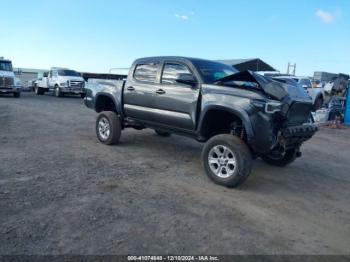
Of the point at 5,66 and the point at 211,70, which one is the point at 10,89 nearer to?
the point at 5,66

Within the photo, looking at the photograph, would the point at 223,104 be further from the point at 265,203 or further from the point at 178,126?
the point at 265,203

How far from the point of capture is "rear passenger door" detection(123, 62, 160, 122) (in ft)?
21.8

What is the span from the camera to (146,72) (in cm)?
695

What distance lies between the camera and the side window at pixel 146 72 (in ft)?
22.1

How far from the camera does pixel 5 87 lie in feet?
65.9

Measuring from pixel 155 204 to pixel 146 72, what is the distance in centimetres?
345

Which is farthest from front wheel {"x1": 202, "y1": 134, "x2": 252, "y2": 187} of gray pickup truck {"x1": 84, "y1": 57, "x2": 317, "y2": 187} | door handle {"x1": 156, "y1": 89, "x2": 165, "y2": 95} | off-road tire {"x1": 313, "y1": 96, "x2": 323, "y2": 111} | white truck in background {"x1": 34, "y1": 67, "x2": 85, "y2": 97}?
white truck in background {"x1": 34, "y1": 67, "x2": 85, "y2": 97}

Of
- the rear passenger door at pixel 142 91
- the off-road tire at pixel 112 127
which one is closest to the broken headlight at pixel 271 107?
the rear passenger door at pixel 142 91

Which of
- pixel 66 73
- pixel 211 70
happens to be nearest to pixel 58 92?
pixel 66 73

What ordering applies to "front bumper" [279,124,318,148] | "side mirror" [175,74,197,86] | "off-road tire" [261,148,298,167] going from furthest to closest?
"off-road tire" [261,148,298,167]
"side mirror" [175,74,197,86]
"front bumper" [279,124,318,148]

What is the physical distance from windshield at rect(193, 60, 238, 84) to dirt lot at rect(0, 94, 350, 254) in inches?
66.2

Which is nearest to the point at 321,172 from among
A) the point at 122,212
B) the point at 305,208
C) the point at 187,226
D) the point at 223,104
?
the point at 305,208

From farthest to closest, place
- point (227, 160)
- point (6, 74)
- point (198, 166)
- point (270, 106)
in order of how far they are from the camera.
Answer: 1. point (6, 74)
2. point (198, 166)
3. point (227, 160)
4. point (270, 106)

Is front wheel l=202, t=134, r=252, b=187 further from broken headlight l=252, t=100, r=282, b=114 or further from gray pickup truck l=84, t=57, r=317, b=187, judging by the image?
broken headlight l=252, t=100, r=282, b=114
